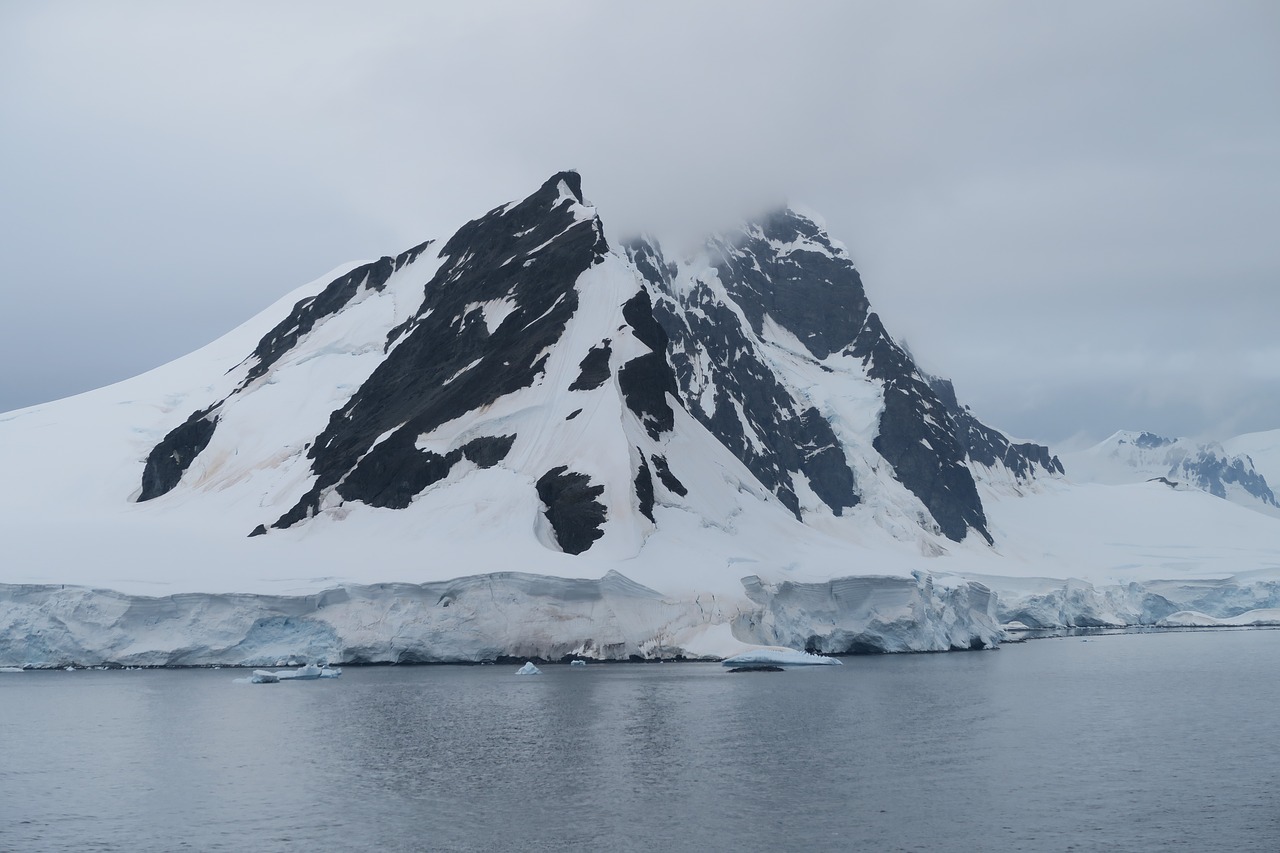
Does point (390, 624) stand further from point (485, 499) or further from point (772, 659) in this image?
point (772, 659)

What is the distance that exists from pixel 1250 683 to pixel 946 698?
664 inches

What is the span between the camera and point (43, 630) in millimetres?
58562

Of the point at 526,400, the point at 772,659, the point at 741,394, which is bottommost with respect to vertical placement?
the point at 772,659

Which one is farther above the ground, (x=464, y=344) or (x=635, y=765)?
(x=464, y=344)

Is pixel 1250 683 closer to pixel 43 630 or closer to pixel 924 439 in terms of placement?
pixel 43 630

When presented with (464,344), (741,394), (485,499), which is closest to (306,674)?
(485,499)

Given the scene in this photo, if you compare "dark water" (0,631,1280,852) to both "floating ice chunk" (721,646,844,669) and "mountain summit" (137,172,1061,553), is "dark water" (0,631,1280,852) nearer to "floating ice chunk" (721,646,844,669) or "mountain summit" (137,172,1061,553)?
"floating ice chunk" (721,646,844,669)

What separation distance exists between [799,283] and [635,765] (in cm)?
15919

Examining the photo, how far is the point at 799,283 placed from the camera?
18650cm

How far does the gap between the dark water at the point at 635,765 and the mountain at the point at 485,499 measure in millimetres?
7859

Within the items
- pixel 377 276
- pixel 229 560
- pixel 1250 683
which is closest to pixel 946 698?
pixel 1250 683

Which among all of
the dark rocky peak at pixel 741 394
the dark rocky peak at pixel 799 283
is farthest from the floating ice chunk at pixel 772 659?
the dark rocky peak at pixel 799 283

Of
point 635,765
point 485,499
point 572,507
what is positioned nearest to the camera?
point 635,765

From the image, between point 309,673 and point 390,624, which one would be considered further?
point 390,624
